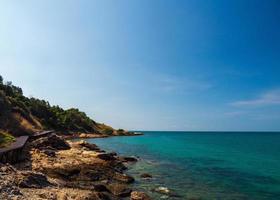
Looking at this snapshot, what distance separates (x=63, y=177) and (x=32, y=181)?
7487 millimetres

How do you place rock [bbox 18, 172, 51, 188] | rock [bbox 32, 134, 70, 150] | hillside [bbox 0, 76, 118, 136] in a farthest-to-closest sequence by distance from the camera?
hillside [bbox 0, 76, 118, 136], rock [bbox 32, 134, 70, 150], rock [bbox 18, 172, 51, 188]

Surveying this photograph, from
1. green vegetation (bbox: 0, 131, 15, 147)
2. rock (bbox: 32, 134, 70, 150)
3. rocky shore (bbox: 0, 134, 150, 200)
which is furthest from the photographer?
rock (bbox: 32, 134, 70, 150)

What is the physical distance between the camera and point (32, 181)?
58.7 feet

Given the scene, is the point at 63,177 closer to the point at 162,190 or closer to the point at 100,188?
the point at 100,188

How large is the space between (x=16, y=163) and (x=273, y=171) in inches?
1443

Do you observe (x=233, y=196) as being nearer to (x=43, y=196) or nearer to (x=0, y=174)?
(x=43, y=196)

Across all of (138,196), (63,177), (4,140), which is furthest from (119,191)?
(4,140)

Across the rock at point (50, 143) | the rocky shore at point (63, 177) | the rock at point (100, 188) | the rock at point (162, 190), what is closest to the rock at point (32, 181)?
the rocky shore at point (63, 177)

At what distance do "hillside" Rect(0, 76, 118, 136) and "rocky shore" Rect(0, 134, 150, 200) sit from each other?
1338 cm

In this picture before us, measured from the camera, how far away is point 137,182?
2716 cm

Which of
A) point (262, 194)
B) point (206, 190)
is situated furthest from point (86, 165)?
point (262, 194)

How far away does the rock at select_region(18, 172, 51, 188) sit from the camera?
1701cm

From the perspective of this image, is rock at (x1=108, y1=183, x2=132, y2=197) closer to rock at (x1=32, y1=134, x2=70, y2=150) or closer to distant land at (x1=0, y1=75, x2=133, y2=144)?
rock at (x1=32, y1=134, x2=70, y2=150)

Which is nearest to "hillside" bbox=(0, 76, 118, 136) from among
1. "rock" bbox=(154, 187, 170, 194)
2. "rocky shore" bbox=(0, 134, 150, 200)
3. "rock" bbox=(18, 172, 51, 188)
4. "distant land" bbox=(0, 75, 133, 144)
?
"distant land" bbox=(0, 75, 133, 144)
